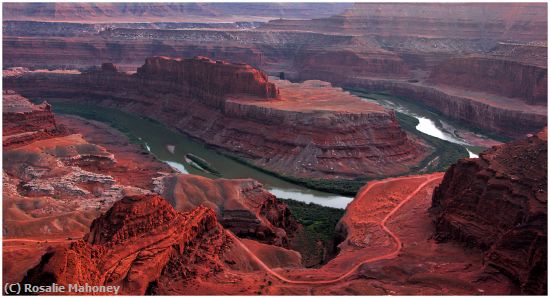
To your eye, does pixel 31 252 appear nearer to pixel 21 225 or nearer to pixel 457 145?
pixel 21 225

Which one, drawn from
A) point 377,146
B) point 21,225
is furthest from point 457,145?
point 21,225

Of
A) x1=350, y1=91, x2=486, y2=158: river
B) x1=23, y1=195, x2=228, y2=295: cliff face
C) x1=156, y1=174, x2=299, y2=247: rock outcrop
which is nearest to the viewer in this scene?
x1=23, y1=195, x2=228, y2=295: cliff face

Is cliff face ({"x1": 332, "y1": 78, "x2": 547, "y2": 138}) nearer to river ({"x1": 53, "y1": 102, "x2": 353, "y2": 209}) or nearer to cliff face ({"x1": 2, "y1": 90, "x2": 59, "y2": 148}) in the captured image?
river ({"x1": 53, "y1": 102, "x2": 353, "y2": 209})

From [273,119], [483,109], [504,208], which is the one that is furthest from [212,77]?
[504,208]

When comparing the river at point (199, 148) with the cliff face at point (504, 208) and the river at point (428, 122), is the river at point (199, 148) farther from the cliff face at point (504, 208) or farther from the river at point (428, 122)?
the cliff face at point (504, 208)

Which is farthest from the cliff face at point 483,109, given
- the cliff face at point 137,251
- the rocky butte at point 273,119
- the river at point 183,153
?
the cliff face at point 137,251

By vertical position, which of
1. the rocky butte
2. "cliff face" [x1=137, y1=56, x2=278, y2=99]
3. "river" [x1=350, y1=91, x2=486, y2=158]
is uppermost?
"cliff face" [x1=137, y1=56, x2=278, y2=99]

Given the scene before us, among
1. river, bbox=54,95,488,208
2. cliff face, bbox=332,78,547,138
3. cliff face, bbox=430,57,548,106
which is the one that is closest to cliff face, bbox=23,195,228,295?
river, bbox=54,95,488,208
